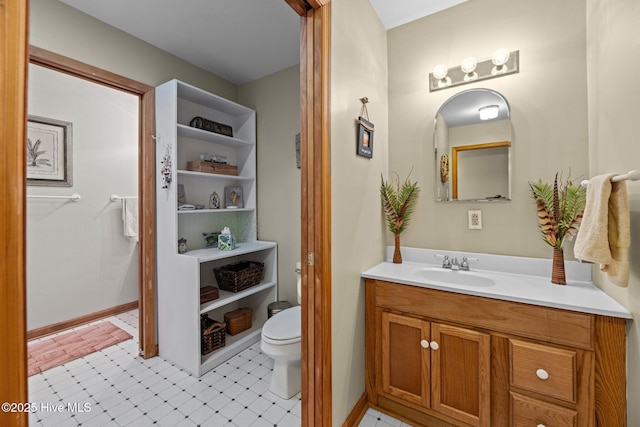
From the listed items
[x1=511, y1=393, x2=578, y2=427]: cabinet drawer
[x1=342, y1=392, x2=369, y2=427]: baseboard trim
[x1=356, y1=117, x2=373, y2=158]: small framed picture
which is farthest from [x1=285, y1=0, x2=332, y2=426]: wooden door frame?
[x1=511, y1=393, x2=578, y2=427]: cabinet drawer

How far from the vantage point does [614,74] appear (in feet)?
3.92

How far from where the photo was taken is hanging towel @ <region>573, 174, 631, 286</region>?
1.01 metres

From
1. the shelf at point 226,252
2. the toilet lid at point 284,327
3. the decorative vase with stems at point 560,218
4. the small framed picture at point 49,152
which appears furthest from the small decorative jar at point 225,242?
the decorative vase with stems at point 560,218

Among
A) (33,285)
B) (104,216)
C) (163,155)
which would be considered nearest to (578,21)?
(163,155)

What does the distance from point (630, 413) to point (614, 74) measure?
1370 millimetres

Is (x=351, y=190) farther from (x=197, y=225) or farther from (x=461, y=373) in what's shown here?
(x=197, y=225)

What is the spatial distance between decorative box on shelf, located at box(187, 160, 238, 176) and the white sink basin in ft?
6.30

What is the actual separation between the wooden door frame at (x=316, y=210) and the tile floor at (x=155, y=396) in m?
0.44

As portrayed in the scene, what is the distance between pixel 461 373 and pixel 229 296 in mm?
1800

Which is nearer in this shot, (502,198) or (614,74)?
(614,74)

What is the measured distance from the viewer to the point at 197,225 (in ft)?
8.49

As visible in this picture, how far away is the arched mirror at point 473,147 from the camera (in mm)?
1740

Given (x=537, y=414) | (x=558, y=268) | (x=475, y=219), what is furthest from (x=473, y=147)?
(x=537, y=414)

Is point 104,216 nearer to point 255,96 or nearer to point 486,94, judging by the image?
point 255,96
